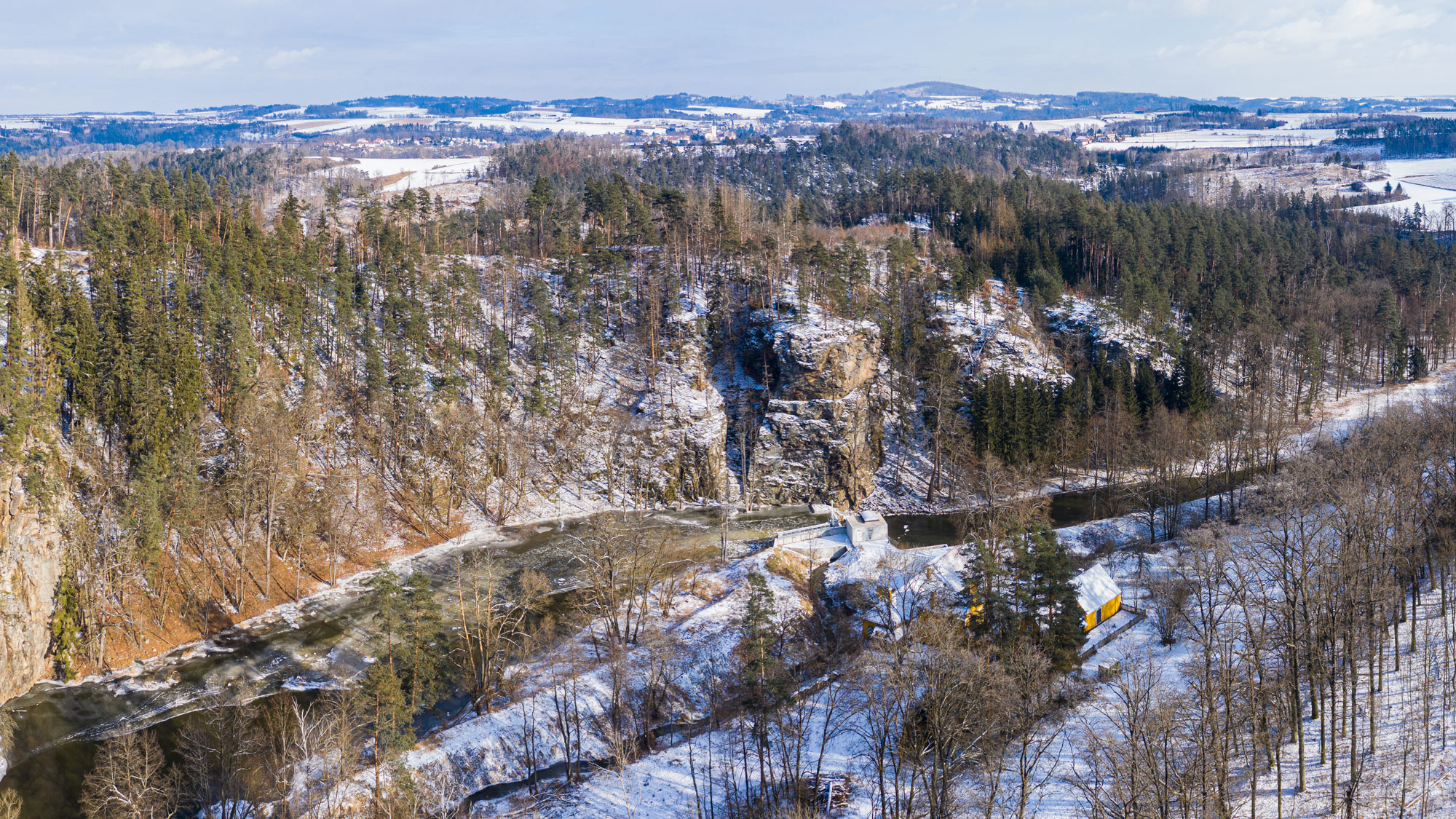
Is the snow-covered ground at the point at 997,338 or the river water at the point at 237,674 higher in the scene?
the snow-covered ground at the point at 997,338

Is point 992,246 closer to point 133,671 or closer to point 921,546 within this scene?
point 921,546

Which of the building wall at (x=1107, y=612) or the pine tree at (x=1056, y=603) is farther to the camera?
the building wall at (x=1107, y=612)

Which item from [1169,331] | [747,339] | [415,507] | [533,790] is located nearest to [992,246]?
[1169,331]

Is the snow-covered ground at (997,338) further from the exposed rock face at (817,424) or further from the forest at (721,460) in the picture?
the exposed rock face at (817,424)

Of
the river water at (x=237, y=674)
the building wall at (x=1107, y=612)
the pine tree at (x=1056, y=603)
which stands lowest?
the river water at (x=237, y=674)

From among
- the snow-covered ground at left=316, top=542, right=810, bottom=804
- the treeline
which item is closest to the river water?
the treeline

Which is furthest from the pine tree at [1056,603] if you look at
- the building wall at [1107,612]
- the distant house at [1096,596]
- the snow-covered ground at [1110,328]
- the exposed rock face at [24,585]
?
the snow-covered ground at [1110,328]

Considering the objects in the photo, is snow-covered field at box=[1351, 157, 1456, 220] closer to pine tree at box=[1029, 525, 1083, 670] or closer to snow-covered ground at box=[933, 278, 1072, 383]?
snow-covered ground at box=[933, 278, 1072, 383]
